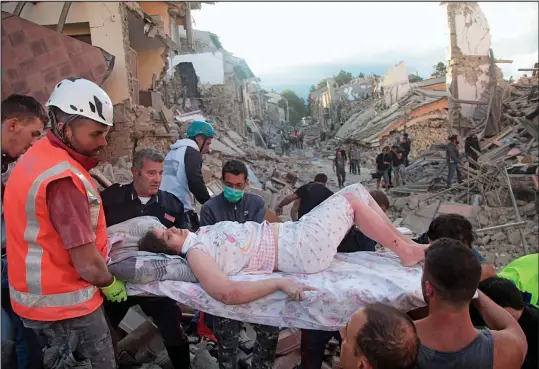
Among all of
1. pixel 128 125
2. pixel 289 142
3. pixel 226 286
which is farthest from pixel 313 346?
pixel 289 142

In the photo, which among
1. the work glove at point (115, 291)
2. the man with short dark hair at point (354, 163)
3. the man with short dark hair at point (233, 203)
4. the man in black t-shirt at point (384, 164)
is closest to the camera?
the work glove at point (115, 291)

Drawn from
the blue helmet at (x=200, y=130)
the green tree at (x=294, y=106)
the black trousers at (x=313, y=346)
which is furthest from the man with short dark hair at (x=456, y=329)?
the green tree at (x=294, y=106)

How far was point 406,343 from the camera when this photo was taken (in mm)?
1421

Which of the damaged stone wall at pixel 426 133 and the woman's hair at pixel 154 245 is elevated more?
the woman's hair at pixel 154 245

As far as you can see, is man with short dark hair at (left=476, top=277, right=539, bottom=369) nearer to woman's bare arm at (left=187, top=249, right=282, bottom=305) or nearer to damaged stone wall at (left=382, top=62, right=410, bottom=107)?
woman's bare arm at (left=187, top=249, right=282, bottom=305)

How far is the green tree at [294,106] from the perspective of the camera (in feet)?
149

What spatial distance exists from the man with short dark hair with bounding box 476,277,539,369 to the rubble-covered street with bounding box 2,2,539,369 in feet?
4.65

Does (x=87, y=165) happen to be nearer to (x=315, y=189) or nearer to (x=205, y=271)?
(x=205, y=271)

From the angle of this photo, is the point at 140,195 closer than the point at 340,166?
Yes

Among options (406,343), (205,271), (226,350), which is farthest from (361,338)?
(226,350)

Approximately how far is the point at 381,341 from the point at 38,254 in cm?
156

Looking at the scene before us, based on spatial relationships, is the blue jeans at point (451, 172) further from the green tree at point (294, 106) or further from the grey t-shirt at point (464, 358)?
the green tree at point (294, 106)

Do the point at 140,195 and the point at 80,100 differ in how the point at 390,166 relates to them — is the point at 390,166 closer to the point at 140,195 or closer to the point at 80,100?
the point at 140,195

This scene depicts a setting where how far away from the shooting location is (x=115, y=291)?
2264 mm
